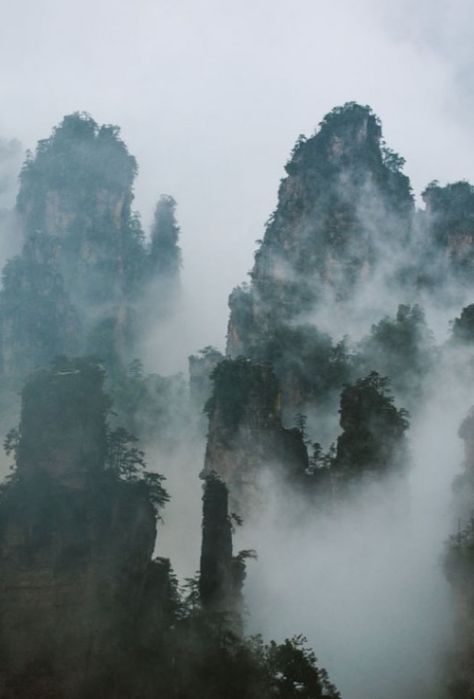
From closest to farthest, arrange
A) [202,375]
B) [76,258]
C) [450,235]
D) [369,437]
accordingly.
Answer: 1. [369,437]
2. [202,375]
3. [450,235]
4. [76,258]

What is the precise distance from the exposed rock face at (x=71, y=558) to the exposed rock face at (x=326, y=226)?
31069 millimetres

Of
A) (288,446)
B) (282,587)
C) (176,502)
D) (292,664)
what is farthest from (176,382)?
(292,664)

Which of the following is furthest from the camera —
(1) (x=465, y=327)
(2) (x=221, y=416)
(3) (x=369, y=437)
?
(1) (x=465, y=327)

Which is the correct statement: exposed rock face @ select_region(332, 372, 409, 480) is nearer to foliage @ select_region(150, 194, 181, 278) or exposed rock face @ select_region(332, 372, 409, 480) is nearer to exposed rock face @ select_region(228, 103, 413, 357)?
exposed rock face @ select_region(228, 103, 413, 357)

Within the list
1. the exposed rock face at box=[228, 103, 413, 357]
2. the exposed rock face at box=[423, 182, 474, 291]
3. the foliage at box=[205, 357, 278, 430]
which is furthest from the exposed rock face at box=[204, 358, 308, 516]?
the exposed rock face at box=[423, 182, 474, 291]

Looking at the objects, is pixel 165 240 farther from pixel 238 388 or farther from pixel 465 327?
pixel 465 327

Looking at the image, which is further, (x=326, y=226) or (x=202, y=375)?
(x=202, y=375)

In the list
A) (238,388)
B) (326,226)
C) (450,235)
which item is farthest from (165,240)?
(238,388)

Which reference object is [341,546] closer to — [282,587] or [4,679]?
[282,587]

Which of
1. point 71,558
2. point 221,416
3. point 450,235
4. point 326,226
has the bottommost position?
point 71,558

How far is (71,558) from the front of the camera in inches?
1292

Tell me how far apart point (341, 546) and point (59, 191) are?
60437 mm

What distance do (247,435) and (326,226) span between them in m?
→ 26.3

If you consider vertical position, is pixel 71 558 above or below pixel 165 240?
below
